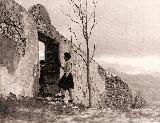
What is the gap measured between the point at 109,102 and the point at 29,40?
932 centimetres

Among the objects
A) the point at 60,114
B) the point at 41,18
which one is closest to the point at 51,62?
the point at 41,18

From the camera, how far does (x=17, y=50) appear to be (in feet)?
36.7

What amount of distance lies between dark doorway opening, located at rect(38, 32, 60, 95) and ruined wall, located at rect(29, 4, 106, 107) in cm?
22

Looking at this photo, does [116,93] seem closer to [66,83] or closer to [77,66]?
[77,66]

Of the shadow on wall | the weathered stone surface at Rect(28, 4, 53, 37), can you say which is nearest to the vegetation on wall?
the shadow on wall

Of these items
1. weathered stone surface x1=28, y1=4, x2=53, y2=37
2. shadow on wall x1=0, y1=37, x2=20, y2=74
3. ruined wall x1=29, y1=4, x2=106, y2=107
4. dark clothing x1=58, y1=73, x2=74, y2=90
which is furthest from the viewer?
ruined wall x1=29, y1=4, x2=106, y2=107

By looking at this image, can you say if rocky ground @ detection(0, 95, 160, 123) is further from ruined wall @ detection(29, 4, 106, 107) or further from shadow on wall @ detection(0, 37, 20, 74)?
ruined wall @ detection(29, 4, 106, 107)

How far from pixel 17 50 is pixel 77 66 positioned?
20.1 ft

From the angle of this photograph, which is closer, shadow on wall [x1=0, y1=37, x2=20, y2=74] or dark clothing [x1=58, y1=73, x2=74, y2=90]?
shadow on wall [x1=0, y1=37, x2=20, y2=74]

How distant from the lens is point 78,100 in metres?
16.8

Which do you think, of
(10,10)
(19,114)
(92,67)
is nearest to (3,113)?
(19,114)

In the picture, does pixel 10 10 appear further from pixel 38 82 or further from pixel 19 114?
pixel 19 114

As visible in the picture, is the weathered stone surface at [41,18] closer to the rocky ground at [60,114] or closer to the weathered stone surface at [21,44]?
the weathered stone surface at [21,44]

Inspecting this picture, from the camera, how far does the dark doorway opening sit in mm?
14539
